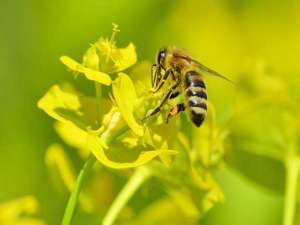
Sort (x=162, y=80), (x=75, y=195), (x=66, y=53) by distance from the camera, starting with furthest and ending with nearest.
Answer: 1. (x=66, y=53)
2. (x=162, y=80)
3. (x=75, y=195)

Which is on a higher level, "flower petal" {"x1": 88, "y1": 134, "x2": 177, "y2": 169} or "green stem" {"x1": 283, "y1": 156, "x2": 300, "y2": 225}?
"flower petal" {"x1": 88, "y1": 134, "x2": 177, "y2": 169}


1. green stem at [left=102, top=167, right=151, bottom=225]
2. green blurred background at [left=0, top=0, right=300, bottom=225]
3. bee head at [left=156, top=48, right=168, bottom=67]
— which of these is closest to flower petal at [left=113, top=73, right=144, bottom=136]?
green stem at [left=102, top=167, right=151, bottom=225]

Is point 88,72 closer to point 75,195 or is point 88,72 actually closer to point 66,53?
point 75,195

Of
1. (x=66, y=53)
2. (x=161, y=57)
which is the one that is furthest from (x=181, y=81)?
(x=66, y=53)

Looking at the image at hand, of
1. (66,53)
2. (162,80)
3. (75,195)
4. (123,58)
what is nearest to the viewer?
(75,195)

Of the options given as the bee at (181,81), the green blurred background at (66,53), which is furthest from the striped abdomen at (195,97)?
the green blurred background at (66,53)

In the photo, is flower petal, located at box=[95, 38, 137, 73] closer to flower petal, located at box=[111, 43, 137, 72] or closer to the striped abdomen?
flower petal, located at box=[111, 43, 137, 72]

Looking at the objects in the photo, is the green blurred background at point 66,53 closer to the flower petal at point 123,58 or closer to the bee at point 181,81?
the bee at point 181,81
